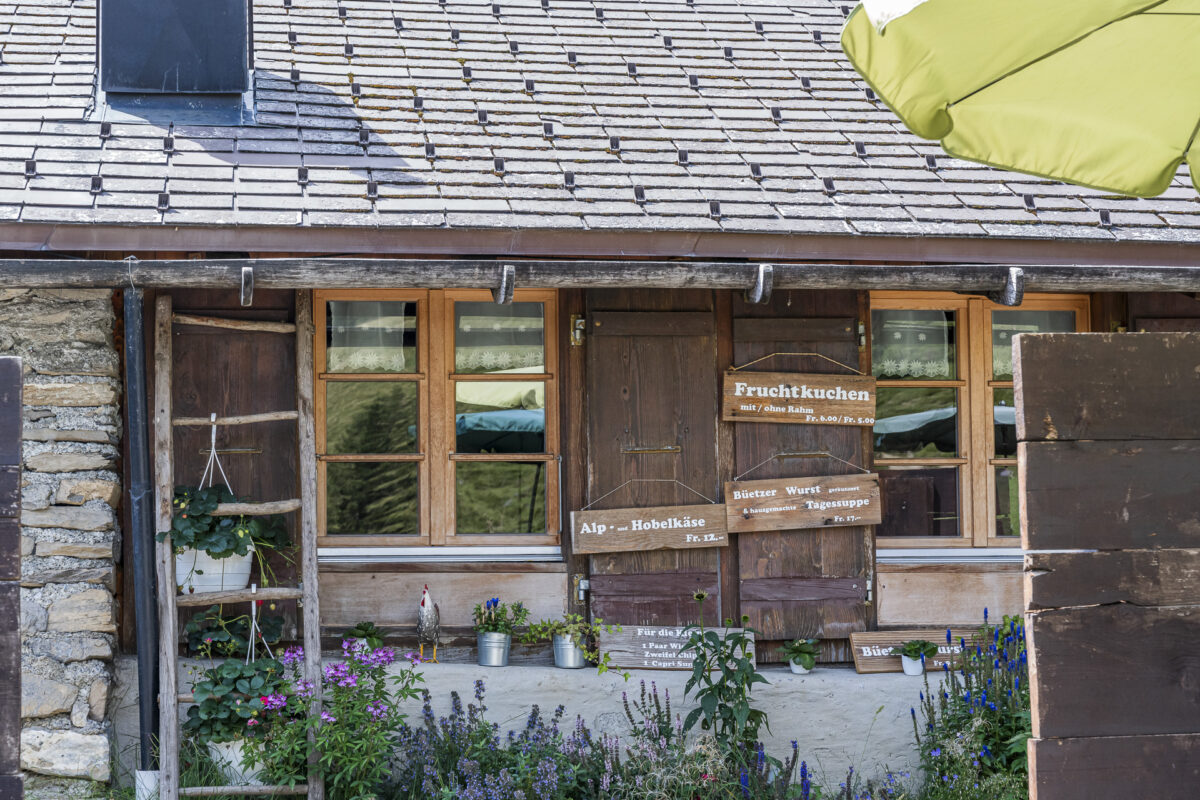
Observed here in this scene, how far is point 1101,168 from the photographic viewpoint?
2959mm

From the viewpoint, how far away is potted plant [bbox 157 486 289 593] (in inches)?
181

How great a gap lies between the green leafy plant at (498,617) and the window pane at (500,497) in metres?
0.38

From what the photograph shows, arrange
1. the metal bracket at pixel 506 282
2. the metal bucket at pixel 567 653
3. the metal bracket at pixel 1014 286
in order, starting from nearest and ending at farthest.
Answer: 1. the metal bracket at pixel 506 282
2. the metal bracket at pixel 1014 286
3. the metal bucket at pixel 567 653

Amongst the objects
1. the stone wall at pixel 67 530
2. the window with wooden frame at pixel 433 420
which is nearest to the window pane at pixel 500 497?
the window with wooden frame at pixel 433 420

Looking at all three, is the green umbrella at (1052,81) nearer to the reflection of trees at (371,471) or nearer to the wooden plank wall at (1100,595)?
the wooden plank wall at (1100,595)

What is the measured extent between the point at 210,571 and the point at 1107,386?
363 centimetres

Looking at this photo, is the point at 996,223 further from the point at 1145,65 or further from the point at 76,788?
the point at 76,788

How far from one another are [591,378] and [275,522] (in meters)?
1.54

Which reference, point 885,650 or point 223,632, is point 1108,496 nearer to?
point 885,650

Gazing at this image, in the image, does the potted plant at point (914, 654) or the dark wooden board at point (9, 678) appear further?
the potted plant at point (914, 654)

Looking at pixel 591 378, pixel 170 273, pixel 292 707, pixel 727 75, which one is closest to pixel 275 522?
pixel 292 707

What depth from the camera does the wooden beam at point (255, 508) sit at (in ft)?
15.1

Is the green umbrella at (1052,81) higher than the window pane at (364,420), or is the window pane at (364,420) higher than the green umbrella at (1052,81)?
the green umbrella at (1052,81)

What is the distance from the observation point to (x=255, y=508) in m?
4.64
